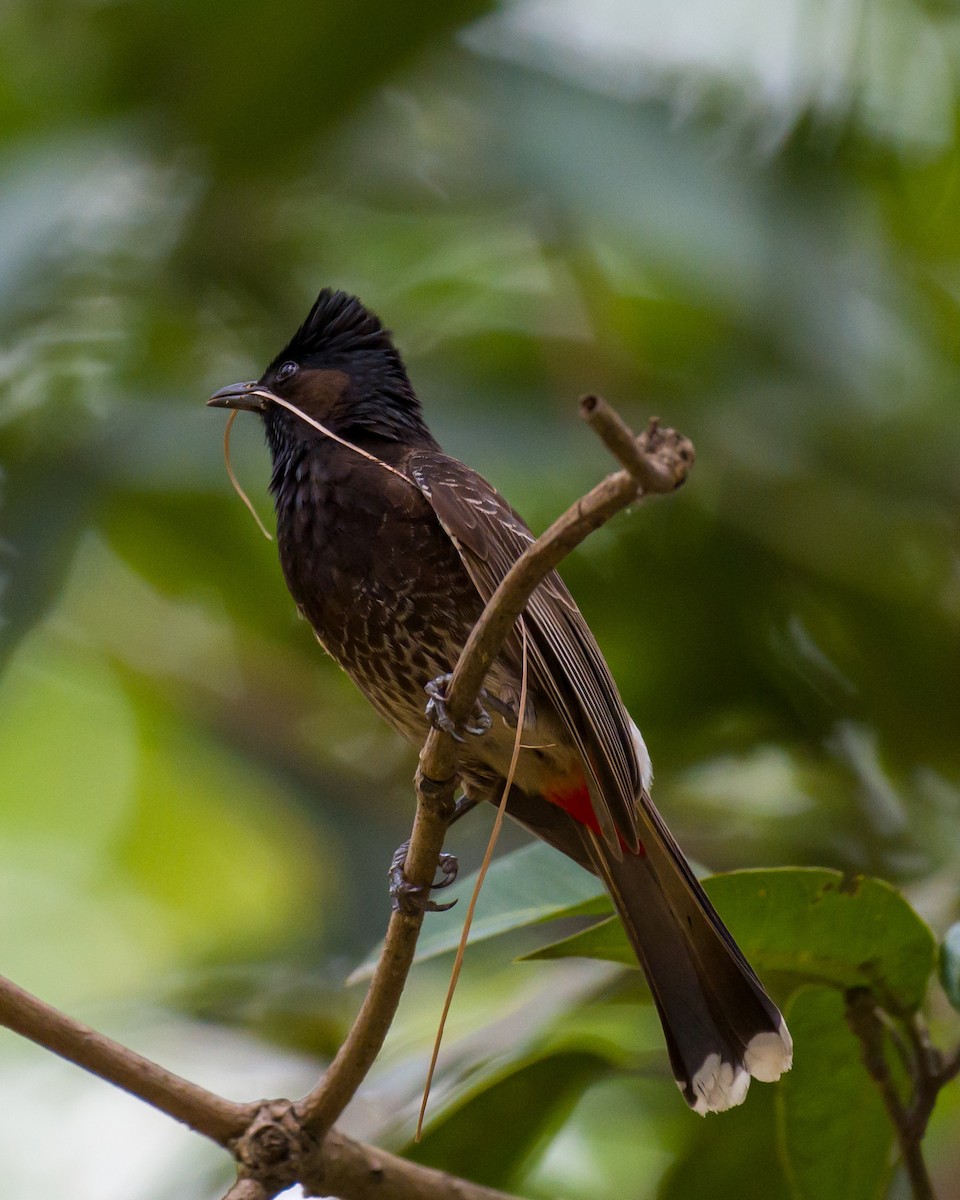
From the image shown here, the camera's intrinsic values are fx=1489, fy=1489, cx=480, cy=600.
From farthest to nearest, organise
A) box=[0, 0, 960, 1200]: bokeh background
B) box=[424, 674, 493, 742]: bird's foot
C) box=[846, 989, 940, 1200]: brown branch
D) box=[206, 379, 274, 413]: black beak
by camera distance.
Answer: box=[0, 0, 960, 1200]: bokeh background, box=[206, 379, 274, 413]: black beak, box=[846, 989, 940, 1200]: brown branch, box=[424, 674, 493, 742]: bird's foot

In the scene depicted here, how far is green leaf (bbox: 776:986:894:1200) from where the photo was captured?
2.78 m

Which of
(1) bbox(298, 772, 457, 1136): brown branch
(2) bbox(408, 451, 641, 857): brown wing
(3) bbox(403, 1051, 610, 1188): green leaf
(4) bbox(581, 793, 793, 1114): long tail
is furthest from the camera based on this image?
(3) bbox(403, 1051, 610, 1188): green leaf

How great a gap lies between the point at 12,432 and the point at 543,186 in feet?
5.90

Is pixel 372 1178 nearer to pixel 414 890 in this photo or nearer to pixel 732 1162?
pixel 414 890

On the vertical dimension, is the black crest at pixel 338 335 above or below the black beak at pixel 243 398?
above

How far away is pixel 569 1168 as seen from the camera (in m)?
4.08

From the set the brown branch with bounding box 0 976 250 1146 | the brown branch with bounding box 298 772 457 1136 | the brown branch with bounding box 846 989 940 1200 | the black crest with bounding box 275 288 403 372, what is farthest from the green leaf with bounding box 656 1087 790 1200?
the black crest with bounding box 275 288 403 372

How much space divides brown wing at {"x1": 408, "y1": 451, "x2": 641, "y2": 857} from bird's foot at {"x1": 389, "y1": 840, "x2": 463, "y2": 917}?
310 millimetres

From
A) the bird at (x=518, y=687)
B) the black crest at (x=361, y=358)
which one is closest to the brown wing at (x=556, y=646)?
the bird at (x=518, y=687)

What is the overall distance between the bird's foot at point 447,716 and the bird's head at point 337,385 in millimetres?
712

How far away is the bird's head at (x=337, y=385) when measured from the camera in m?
3.09

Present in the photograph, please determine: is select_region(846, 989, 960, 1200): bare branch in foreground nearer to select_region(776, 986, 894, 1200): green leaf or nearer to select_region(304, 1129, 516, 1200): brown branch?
select_region(776, 986, 894, 1200): green leaf

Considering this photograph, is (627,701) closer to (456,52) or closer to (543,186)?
(543,186)

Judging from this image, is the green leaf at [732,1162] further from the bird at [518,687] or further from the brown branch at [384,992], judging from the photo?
the brown branch at [384,992]
